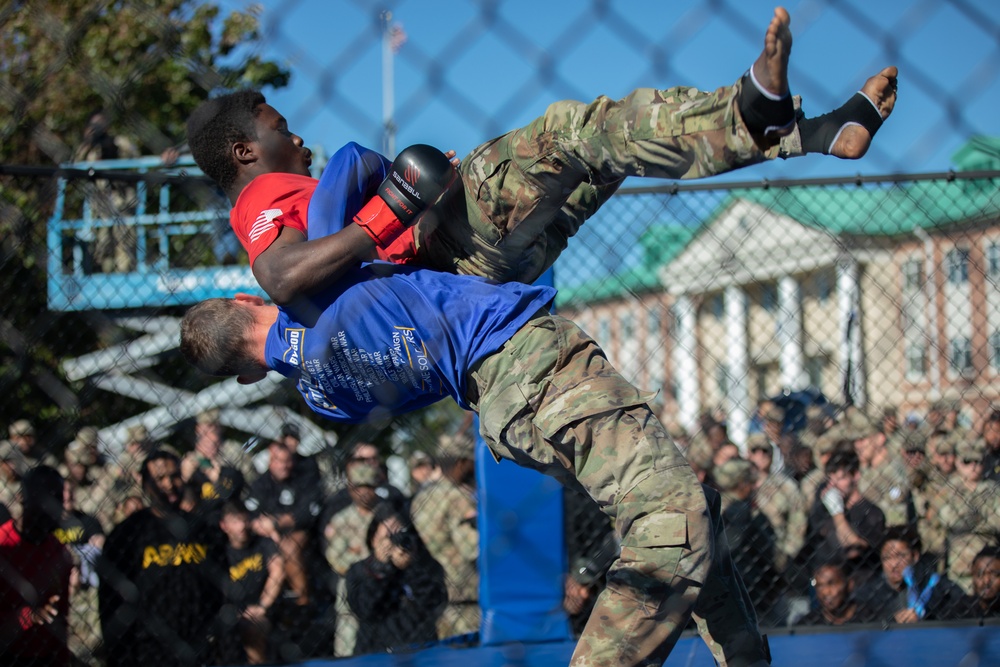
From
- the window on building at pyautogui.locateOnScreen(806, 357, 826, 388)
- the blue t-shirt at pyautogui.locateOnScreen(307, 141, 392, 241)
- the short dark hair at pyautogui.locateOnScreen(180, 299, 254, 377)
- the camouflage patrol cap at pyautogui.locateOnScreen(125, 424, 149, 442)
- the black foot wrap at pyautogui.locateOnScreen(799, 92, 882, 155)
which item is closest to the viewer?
the black foot wrap at pyautogui.locateOnScreen(799, 92, 882, 155)

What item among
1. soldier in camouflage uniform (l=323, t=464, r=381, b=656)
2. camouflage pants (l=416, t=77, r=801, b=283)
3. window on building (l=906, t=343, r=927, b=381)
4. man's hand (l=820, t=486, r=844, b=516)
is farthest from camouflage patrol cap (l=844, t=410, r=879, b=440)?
camouflage pants (l=416, t=77, r=801, b=283)

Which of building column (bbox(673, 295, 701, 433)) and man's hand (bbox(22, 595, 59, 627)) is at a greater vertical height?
building column (bbox(673, 295, 701, 433))

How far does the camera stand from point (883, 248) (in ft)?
14.6

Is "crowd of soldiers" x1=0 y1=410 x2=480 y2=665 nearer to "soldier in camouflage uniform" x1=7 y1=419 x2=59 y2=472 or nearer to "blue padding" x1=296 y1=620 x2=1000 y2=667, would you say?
"soldier in camouflage uniform" x1=7 y1=419 x2=59 y2=472

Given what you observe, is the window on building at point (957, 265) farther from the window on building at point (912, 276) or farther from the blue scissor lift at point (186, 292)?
the blue scissor lift at point (186, 292)

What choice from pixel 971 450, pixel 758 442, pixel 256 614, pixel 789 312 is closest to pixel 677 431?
pixel 758 442

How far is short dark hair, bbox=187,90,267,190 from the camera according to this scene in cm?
237

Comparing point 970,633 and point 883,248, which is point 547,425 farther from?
point 883,248

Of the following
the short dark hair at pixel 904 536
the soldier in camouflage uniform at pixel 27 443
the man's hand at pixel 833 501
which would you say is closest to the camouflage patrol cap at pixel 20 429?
the soldier in camouflage uniform at pixel 27 443

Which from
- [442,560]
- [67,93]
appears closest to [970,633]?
[442,560]

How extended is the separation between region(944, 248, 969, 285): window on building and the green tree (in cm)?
316

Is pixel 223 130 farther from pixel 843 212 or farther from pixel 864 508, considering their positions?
pixel 864 508

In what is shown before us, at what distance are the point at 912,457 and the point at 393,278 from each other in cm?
365

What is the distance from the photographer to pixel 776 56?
58.1 inches
